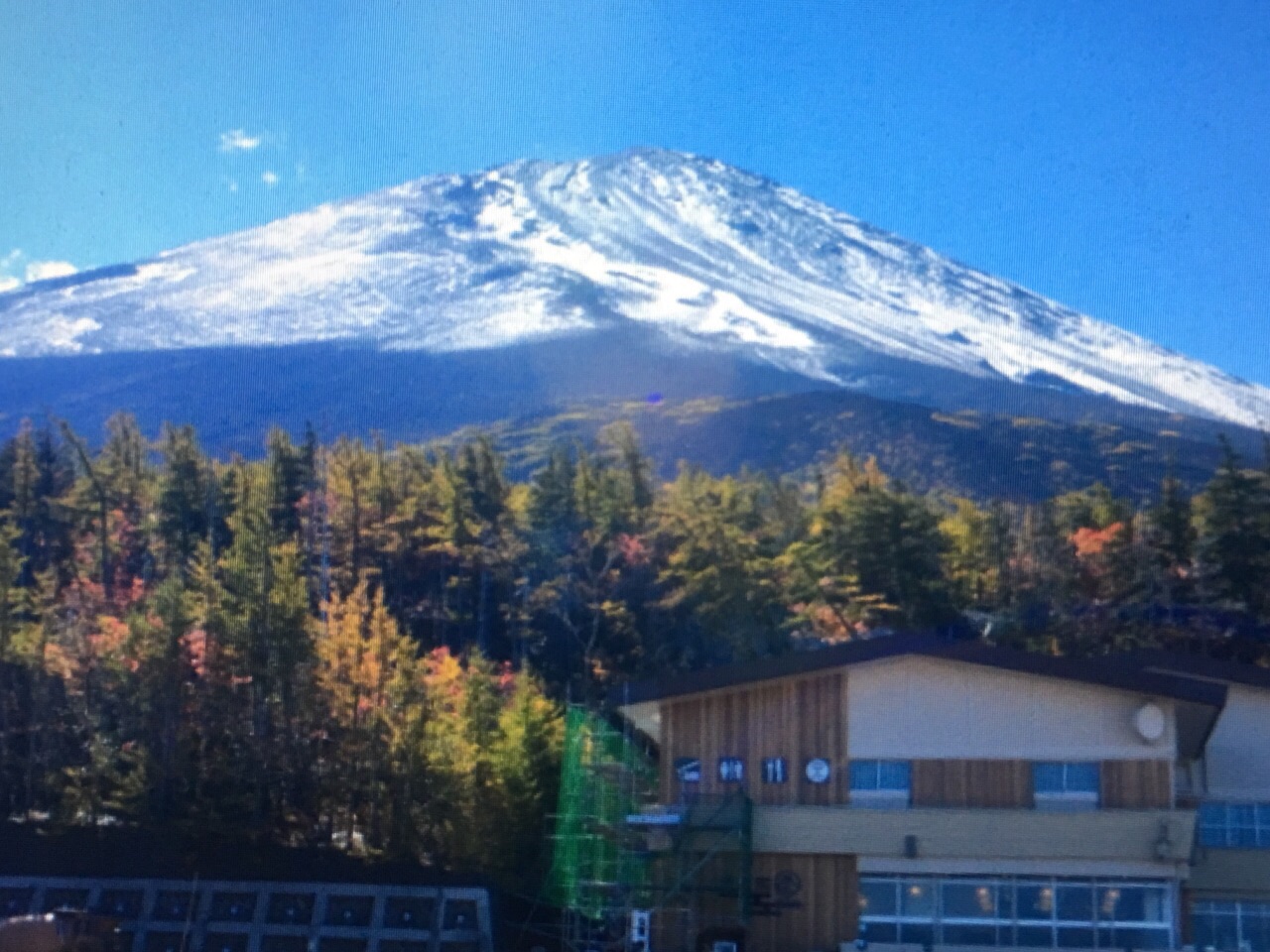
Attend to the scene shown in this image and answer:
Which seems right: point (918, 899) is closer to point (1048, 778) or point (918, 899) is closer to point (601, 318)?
point (1048, 778)

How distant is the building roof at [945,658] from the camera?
77.6 feet

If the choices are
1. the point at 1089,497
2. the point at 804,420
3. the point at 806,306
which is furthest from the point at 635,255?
the point at 1089,497

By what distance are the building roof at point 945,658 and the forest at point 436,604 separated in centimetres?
786

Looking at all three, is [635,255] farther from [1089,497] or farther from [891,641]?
[891,641]

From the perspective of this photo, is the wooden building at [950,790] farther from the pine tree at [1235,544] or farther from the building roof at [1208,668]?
the pine tree at [1235,544]

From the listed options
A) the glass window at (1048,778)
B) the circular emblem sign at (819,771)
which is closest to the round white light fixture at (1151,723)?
the glass window at (1048,778)

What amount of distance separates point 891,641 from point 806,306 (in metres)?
157

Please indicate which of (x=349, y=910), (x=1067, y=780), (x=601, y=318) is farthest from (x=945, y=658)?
(x=601, y=318)

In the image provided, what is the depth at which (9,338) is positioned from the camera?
170m

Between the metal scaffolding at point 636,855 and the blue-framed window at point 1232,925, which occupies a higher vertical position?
the metal scaffolding at point 636,855

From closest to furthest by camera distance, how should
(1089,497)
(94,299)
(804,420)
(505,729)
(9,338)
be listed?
(505,729) → (1089,497) → (804,420) → (9,338) → (94,299)

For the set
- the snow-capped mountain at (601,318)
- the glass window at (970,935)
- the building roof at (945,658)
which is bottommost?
the glass window at (970,935)

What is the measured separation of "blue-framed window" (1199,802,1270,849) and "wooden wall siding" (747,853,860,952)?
710 cm

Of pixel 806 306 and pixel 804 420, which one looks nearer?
pixel 804 420
